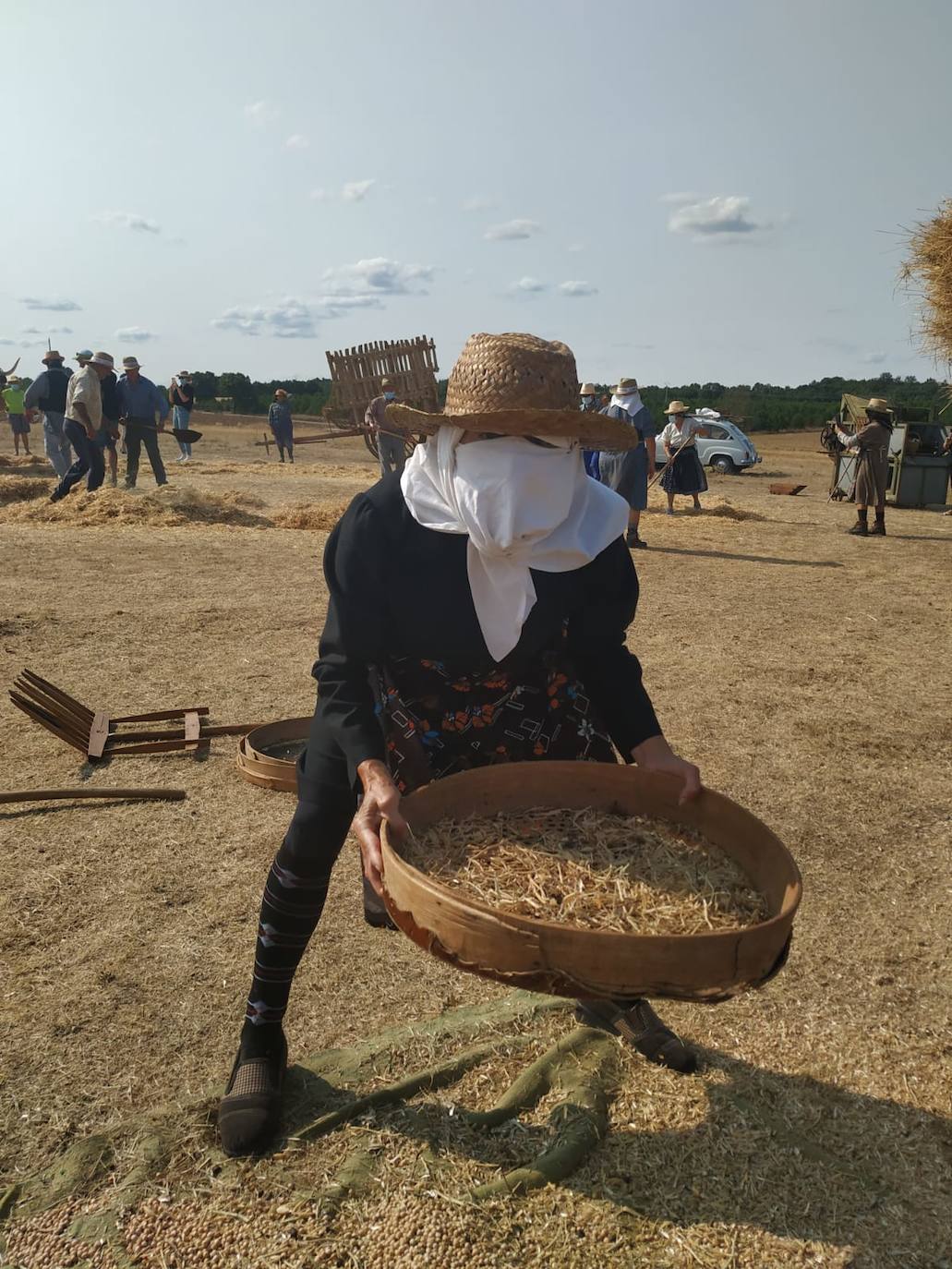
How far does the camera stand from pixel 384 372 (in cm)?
1580

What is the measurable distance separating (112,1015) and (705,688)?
4013mm

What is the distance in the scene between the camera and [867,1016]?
9.00 ft

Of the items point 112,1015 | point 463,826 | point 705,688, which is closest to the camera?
point 463,826

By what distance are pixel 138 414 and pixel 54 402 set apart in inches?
51.3

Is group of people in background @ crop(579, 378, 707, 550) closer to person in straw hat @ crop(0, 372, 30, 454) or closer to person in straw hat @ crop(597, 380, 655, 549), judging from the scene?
person in straw hat @ crop(597, 380, 655, 549)

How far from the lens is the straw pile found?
1.70 metres

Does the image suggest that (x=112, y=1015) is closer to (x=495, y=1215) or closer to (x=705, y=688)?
(x=495, y=1215)

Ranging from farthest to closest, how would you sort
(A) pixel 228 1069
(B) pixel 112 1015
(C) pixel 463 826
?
(B) pixel 112 1015, (A) pixel 228 1069, (C) pixel 463 826

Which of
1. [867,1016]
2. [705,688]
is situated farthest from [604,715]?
[705,688]

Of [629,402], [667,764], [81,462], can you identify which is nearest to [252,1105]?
[667,764]

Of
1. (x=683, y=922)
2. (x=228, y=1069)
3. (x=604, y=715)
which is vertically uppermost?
(x=604, y=715)

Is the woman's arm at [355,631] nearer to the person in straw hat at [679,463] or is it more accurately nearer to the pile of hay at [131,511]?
the pile of hay at [131,511]

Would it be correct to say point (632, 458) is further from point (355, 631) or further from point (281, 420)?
point (281, 420)

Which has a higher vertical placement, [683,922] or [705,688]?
[683,922]
